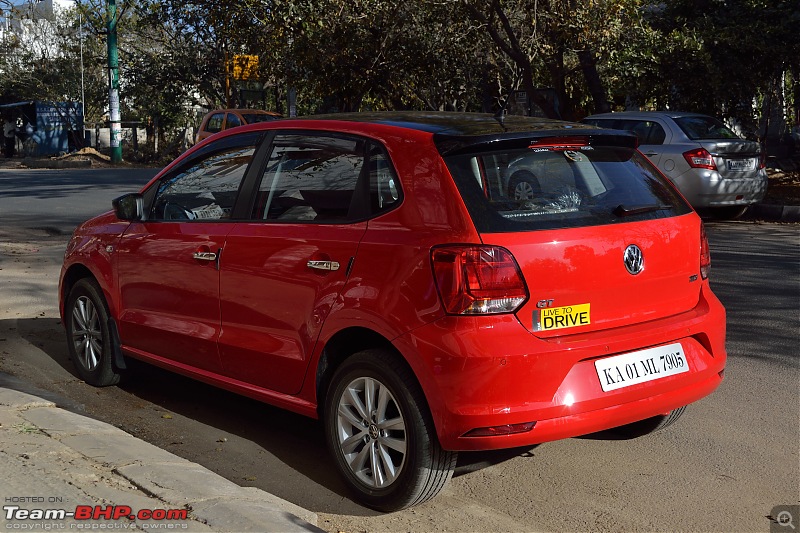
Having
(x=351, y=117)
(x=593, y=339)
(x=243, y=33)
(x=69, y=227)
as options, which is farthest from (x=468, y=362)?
(x=243, y=33)

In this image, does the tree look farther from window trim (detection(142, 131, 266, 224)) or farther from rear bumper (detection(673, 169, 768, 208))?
window trim (detection(142, 131, 266, 224))

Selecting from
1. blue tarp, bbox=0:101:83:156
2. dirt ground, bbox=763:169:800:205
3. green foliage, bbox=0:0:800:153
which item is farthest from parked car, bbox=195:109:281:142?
blue tarp, bbox=0:101:83:156

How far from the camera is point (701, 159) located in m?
13.5

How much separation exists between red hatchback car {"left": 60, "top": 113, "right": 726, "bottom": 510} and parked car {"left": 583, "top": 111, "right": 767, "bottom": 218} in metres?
9.20

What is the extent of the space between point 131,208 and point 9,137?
127 feet

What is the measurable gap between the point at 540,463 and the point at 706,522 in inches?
36.9

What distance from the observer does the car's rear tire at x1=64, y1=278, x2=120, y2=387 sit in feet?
19.9

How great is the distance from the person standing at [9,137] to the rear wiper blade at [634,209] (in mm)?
40651

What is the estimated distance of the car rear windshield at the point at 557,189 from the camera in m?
4.01

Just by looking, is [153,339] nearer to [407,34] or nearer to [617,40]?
[617,40]

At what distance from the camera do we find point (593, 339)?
401 centimetres

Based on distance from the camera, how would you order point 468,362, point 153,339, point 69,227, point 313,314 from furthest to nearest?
point 69,227 < point 153,339 < point 313,314 < point 468,362

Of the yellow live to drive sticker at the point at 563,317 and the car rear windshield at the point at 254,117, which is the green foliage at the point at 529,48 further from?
the yellow live to drive sticker at the point at 563,317

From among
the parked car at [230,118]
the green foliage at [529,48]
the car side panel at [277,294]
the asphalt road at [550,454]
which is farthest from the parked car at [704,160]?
the parked car at [230,118]
